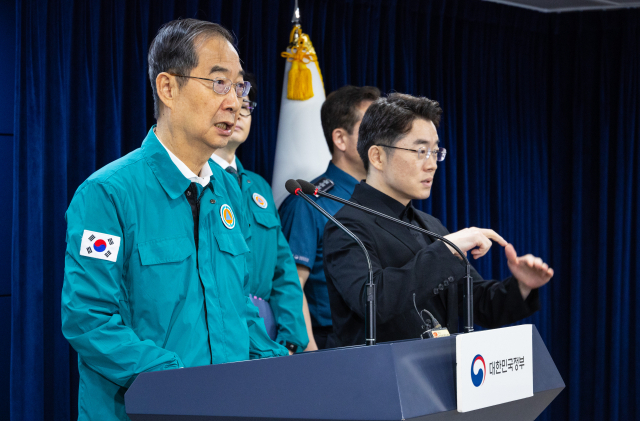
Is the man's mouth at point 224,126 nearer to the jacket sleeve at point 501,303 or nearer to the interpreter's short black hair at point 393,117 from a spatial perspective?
the interpreter's short black hair at point 393,117

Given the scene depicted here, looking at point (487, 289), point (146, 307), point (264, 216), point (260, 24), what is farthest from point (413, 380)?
point (260, 24)

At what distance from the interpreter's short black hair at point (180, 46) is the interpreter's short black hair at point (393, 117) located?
2.15ft

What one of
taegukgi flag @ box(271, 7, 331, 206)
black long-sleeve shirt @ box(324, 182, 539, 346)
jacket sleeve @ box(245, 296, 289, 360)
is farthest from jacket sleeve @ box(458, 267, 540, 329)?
taegukgi flag @ box(271, 7, 331, 206)

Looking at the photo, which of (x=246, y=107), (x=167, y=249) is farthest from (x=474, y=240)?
(x=246, y=107)

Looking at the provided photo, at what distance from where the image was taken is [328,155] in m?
3.29

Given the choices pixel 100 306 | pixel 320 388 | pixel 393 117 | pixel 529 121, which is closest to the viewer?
pixel 320 388

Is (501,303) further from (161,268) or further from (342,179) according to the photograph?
(342,179)

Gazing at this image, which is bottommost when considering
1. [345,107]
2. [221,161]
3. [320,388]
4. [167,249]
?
[320,388]

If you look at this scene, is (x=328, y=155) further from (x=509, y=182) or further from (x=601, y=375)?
(x=601, y=375)

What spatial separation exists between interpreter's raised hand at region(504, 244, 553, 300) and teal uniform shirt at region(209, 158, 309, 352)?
925 millimetres

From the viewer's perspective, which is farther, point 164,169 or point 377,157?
point 377,157

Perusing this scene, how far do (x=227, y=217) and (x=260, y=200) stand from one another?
3.42ft

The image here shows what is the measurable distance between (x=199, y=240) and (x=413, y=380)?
2.18ft

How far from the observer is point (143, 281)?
4.75 ft
